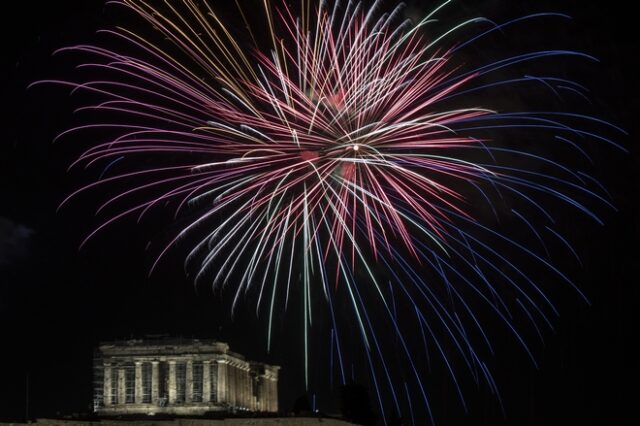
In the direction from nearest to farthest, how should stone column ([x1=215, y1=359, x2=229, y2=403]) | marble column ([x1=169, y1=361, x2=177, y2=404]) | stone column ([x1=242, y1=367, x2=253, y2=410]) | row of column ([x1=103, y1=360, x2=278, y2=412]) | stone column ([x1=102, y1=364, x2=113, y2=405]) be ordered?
stone column ([x1=215, y1=359, x2=229, y2=403])
row of column ([x1=103, y1=360, x2=278, y2=412])
marble column ([x1=169, y1=361, x2=177, y2=404])
stone column ([x1=102, y1=364, x2=113, y2=405])
stone column ([x1=242, y1=367, x2=253, y2=410])

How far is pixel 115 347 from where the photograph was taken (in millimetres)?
103750

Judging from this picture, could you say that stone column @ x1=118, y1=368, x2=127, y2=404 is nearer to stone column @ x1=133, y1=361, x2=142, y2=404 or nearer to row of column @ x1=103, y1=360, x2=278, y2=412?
row of column @ x1=103, y1=360, x2=278, y2=412

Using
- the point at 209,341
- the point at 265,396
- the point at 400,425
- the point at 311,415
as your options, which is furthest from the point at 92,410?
the point at 311,415

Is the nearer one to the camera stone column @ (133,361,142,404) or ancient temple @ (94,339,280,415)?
ancient temple @ (94,339,280,415)

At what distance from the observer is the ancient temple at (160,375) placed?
102 meters

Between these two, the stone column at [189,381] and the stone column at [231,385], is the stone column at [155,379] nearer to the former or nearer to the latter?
the stone column at [189,381]

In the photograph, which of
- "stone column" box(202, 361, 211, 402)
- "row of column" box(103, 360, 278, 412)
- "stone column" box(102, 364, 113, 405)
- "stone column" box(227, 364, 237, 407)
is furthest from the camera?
"stone column" box(227, 364, 237, 407)

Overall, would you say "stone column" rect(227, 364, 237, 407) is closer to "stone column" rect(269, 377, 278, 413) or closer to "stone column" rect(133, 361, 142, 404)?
"stone column" rect(133, 361, 142, 404)

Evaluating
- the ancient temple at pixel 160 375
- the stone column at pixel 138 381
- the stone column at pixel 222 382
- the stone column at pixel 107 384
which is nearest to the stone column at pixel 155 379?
the ancient temple at pixel 160 375

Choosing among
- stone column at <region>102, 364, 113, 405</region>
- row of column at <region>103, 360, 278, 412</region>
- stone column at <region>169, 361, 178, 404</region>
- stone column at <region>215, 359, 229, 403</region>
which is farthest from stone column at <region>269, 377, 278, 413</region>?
stone column at <region>102, 364, 113, 405</region>

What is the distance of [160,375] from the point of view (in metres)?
103

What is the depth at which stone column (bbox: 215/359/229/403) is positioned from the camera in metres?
102

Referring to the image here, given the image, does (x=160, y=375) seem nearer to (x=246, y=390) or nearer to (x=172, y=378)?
(x=172, y=378)

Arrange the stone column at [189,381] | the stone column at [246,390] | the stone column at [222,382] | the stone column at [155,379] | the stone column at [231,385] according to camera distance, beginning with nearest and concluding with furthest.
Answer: the stone column at [222,382]
the stone column at [189,381]
the stone column at [155,379]
the stone column at [231,385]
the stone column at [246,390]
